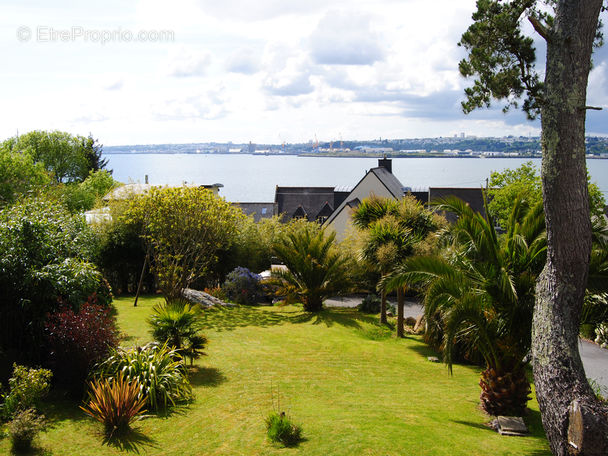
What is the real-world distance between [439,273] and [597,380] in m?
7.28

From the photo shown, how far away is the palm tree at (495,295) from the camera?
890 centimetres

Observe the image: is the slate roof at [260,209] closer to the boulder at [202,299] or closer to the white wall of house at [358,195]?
the white wall of house at [358,195]

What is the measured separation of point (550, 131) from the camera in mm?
7133

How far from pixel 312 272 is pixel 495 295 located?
11.0 m

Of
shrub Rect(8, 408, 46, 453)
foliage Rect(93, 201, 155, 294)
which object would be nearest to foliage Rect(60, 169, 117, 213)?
foliage Rect(93, 201, 155, 294)

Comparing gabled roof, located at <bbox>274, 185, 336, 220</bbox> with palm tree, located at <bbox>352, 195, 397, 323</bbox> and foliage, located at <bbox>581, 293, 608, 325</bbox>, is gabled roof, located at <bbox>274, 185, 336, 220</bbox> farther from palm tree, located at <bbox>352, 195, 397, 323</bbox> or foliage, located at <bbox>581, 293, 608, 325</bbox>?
foliage, located at <bbox>581, 293, 608, 325</bbox>

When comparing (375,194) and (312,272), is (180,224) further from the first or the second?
(375,194)

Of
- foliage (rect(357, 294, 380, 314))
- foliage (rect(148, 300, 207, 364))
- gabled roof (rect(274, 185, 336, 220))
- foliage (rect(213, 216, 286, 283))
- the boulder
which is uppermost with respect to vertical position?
gabled roof (rect(274, 185, 336, 220))

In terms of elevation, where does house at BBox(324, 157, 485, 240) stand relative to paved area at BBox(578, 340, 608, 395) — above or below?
above

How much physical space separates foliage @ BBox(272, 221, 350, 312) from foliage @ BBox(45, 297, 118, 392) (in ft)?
35.0

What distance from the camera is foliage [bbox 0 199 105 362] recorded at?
Result: 31.3ft

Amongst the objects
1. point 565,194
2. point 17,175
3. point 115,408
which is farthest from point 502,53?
point 17,175

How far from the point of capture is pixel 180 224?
18.2 meters

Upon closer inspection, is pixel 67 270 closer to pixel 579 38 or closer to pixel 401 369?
pixel 401 369
